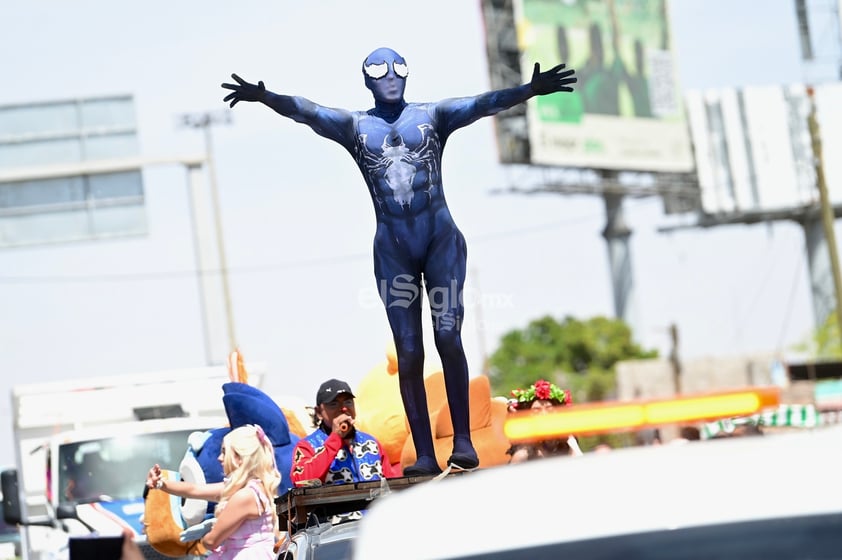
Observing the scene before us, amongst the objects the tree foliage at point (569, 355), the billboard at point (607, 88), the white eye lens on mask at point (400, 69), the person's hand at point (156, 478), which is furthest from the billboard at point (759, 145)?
the person's hand at point (156, 478)

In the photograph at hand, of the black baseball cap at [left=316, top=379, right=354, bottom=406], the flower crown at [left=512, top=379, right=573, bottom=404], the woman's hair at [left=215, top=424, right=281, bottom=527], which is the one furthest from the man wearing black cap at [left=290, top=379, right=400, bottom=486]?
the flower crown at [left=512, top=379, right=573, bottom=404]

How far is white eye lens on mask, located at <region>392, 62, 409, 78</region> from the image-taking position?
7121 mm

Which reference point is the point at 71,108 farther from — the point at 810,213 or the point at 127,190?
the point at 810,213

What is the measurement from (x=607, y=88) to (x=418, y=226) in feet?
186

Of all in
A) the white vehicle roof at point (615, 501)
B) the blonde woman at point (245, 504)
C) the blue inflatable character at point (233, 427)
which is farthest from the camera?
the blue inflatable character at point (233, 427)

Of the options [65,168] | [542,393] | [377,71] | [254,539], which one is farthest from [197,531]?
[65,168]

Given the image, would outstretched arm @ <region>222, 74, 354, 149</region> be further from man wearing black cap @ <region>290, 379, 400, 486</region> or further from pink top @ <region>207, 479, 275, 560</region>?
pink top @ <region>207, 479, 275, 560</region>

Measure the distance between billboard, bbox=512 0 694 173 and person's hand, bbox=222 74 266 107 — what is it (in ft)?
170

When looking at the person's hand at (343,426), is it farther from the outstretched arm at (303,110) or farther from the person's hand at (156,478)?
the outstretched arm at (303,110)

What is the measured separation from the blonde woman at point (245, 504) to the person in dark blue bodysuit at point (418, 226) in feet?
1.86

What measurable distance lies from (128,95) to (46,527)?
14116 mm

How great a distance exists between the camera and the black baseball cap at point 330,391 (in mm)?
7238

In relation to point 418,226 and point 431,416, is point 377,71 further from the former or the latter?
point 431,416

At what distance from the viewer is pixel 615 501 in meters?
2.40
